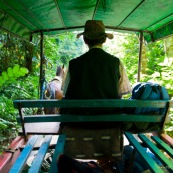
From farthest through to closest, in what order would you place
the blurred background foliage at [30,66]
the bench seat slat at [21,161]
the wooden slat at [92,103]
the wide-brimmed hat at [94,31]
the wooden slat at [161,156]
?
the blurred background foliage at [30,66] < the wide-brimmed hat at [94,31] < the wooden slat at [92,103] < the wooden slat at [161,156] < the bench seat slat at [21,161]

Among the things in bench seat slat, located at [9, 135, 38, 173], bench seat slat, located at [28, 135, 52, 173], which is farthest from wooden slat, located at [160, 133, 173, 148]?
bench seat slat, located at [9, 135, 38, 173]

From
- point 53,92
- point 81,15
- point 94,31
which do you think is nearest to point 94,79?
point 94,31

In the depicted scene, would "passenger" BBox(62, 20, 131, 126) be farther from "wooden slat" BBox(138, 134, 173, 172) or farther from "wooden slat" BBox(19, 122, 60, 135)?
A: "wooden slat" BBox(138, 134, 173, 172)

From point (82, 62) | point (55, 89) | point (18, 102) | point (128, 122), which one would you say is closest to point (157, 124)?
point (128, 122)

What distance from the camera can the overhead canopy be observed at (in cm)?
308

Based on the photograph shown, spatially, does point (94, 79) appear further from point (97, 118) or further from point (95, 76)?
point (97, 118)

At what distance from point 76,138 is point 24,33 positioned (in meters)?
2.80

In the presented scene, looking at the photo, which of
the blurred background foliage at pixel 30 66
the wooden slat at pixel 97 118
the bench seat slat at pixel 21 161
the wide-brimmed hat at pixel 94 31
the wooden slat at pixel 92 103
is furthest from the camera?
the blurred background foliage at pixel 30 66

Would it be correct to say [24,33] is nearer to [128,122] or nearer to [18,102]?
[18,102]

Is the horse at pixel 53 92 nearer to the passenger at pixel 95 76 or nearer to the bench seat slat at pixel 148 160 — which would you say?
the passenger at pixel 95 76

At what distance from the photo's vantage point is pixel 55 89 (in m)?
5.05

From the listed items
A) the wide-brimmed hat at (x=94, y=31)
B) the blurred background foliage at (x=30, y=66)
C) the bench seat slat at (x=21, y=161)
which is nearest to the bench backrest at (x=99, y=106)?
the bench seat slat at (x=21, y=161)

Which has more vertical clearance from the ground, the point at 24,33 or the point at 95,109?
the point at 24,33

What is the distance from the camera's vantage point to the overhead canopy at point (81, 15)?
121 inches
